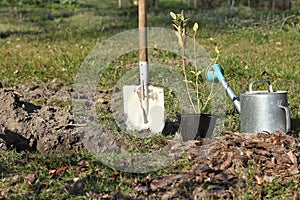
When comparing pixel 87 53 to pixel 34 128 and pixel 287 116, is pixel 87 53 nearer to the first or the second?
pixel 34 128

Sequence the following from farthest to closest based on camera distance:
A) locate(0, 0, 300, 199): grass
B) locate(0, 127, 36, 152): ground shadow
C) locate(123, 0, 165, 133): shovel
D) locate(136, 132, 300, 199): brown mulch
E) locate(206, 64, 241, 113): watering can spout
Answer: locate(206, 64, 241, 113): watering can spout, locate(123, 0, 165, 133): shovel, locate(0, 127, 36, 152): ground shadow, locate(0, 0, 300, 199): grass, locate(136, 132, 300, 199): brown mulch

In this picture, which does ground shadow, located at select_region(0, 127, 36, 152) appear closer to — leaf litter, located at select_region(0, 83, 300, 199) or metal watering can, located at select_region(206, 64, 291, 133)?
leaf litter, located at select_region(0, 83, 300, 199)

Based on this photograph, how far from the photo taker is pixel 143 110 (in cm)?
384

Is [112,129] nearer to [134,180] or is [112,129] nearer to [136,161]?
[136,161]

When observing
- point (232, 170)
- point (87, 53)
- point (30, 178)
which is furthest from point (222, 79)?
point (87, 53)

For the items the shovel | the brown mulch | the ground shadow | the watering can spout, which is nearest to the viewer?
the brown mulch

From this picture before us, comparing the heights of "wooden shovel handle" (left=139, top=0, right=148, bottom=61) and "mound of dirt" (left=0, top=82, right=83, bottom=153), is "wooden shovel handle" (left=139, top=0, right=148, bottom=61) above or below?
above

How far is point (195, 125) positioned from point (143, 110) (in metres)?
0.37

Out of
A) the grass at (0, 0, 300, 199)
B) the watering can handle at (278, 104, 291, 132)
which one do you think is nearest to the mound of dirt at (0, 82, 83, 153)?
the grass at (0, 0, 300, 199)

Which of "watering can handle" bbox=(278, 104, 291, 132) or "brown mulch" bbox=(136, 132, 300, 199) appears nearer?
"brown mulch" bbox=(136, 132, 300, 199)

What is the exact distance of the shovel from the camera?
3785 millimetres

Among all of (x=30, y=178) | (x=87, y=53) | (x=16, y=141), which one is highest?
(x=87, y=53)

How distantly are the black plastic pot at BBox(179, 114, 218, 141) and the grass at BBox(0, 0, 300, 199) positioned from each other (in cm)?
25

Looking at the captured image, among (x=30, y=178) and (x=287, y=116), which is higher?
(x=287, y=116)
